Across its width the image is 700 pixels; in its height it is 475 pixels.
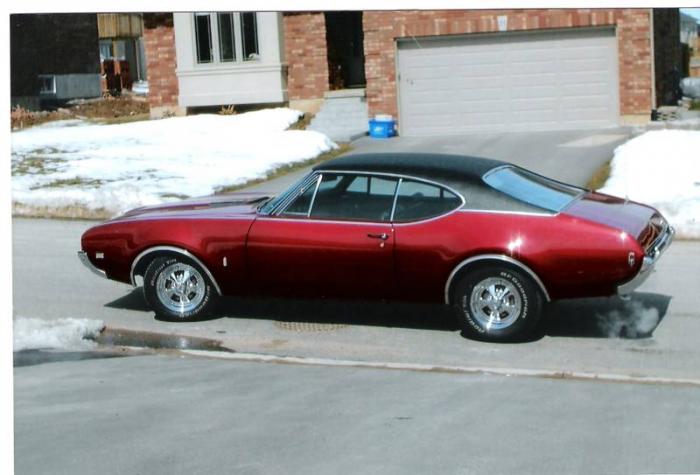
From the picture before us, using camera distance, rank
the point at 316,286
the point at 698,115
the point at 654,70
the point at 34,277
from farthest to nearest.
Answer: the point at 654,70, the point at 698,115, the point at 34,277, the point at 316,286

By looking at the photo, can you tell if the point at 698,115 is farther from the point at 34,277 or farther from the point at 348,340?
the point at 34,277

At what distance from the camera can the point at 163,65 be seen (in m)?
14.5

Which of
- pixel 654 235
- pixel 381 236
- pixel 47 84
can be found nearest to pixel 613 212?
pixel 654 235

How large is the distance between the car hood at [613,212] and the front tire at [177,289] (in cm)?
266

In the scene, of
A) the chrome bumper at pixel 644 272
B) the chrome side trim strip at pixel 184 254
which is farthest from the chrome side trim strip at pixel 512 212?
the chrome side trim strip at pixel 184 254

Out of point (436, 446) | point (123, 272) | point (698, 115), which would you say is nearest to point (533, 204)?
point (436, 446)

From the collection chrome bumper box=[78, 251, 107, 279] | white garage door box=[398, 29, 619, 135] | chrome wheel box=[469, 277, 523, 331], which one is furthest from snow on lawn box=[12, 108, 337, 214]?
chrome wheel box=[469, 277, 523, 331]

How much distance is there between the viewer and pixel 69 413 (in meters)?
6.17

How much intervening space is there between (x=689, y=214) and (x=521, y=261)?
375cm

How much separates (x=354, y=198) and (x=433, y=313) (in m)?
1.09

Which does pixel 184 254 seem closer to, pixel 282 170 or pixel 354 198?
pixel 354 198

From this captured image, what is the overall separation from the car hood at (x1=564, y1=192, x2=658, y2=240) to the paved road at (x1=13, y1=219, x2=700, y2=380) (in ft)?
2.51

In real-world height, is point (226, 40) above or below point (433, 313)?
above

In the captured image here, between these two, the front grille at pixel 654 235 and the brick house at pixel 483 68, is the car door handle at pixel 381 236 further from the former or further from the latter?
the brick house at pixel 483 68
